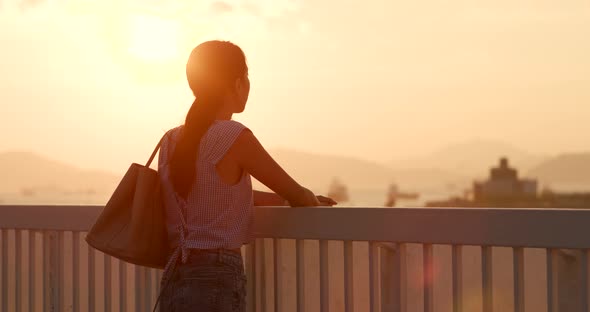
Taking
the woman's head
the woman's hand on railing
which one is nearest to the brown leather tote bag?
the woman's head

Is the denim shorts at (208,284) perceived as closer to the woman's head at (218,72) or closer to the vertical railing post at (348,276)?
the vertical railing post at (348,276)

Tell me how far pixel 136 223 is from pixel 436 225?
1230 mm

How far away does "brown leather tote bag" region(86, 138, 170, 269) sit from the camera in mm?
4176

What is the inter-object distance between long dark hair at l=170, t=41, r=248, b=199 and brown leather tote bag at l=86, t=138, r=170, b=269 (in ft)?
0.41

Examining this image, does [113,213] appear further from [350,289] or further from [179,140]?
[350,289]

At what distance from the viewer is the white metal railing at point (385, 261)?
3.69 meters

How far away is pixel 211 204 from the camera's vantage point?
4066mm

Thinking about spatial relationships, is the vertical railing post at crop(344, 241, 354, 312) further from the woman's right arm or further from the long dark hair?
the long dark hair

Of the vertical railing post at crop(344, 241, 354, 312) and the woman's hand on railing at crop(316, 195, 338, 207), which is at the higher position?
the woman's hand on railing at crop(316, 195, 338, 207)

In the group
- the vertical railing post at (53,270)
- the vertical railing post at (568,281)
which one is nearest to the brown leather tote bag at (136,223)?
the vertical railing post at (53,270)

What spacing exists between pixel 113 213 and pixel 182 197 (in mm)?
338

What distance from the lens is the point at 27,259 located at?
5.43 metres

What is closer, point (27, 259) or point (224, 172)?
point (224, 172)

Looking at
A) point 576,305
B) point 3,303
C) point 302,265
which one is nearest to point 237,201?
point 302,265
